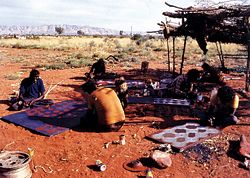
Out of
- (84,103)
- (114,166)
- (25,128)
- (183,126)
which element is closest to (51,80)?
(84,103)

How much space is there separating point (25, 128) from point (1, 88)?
5.06 m

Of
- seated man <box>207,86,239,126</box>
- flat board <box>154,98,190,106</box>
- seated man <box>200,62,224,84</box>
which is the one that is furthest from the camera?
seated man <box>200,62,224,84</box>

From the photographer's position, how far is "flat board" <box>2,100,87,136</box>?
23.8ft

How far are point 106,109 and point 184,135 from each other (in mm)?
1844

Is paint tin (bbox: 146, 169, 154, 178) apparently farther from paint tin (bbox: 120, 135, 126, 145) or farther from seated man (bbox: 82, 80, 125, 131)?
seated man (bbox: 82, 80, 125, 131)

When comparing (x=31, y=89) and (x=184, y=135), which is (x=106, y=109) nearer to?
(x=184, y=135)

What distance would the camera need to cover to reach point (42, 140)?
6.70 m

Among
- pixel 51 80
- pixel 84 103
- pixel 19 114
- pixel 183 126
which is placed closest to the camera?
pixel 183 126

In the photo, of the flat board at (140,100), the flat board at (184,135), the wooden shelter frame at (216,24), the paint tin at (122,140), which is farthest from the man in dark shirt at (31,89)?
the wooden shelter frame at (216,24)

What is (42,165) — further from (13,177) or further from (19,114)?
(19,114)

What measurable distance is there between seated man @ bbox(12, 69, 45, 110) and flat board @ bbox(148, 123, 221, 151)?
13.2 ft

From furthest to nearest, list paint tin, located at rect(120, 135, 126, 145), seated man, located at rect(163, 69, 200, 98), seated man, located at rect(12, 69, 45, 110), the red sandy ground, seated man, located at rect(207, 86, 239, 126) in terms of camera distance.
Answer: seated man, located at rect(163, 69, 200, 98) → seated man, located at rect(12, 69, 45, 110) → seated man, located at rect(207, 86, 239, 126) → paint tin, located at rect(120, 135, 126, 145) → the red sandy ground

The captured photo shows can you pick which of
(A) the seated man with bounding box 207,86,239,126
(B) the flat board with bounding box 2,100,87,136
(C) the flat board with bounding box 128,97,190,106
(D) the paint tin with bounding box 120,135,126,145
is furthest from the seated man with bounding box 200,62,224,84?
(D) the paint tin with bounding box 120,135,126,145

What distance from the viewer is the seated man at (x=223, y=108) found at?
7211mm
